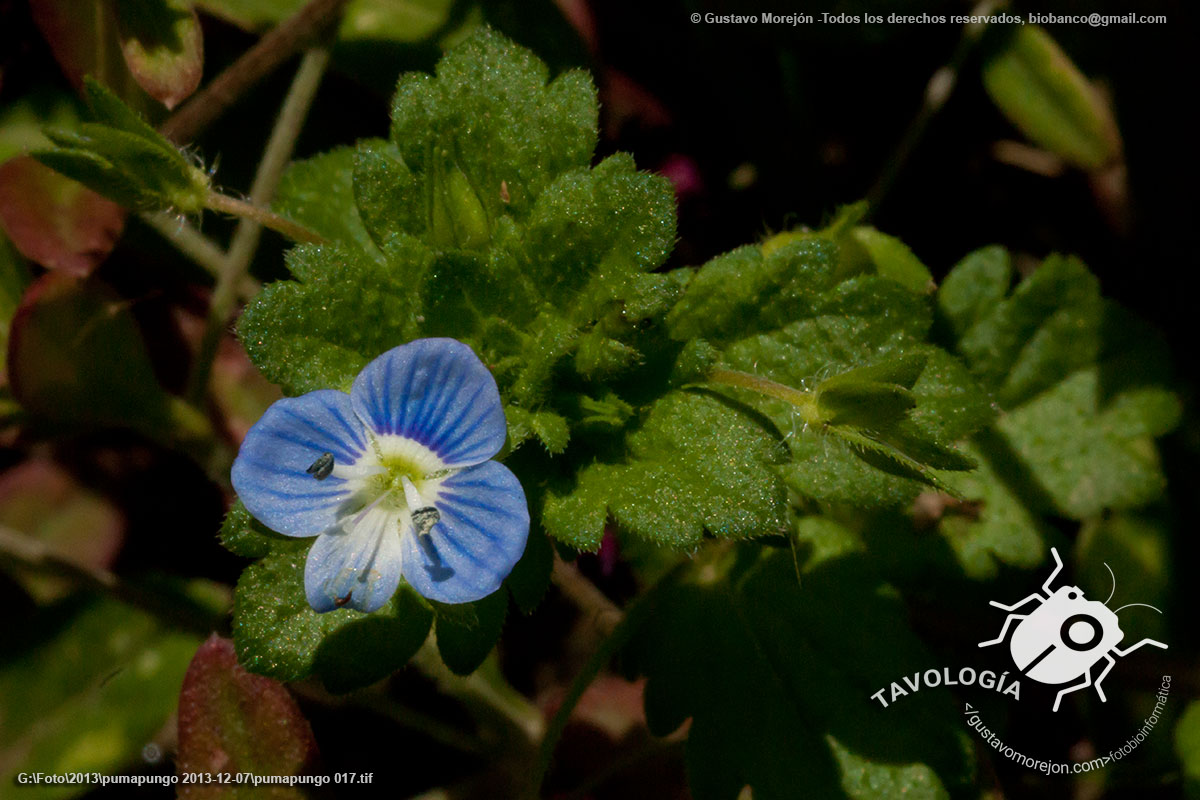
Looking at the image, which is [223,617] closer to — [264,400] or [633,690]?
[264,400]

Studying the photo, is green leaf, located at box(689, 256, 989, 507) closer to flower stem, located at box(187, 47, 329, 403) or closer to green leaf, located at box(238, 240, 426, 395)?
green leaf, located at box(238, 240, 426, 395)

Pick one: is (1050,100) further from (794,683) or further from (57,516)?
(57,516)

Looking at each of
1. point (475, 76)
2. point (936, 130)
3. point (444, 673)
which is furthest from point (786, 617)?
point (936, 130)

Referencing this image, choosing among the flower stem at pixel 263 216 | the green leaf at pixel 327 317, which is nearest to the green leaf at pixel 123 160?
the flower stem at pixel 263 216

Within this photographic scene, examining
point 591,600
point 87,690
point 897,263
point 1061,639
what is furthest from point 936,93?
point 87,690

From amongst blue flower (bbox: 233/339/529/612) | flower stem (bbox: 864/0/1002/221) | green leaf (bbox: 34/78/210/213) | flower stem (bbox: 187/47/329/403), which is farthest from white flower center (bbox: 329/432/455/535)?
flower stem (bbox: 864/0/1002/221)

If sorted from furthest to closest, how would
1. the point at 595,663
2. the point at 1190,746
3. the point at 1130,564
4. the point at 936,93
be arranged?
the point at 936,93
the point at 1130,564
the point at 1190,746
the point at 595,663

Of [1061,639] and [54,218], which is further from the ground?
[1061,639]
